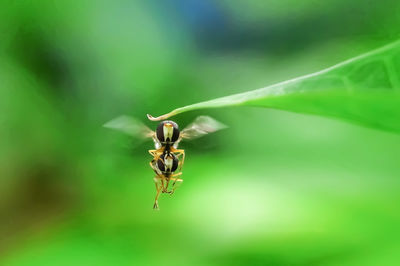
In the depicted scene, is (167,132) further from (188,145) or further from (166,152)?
(188,145)

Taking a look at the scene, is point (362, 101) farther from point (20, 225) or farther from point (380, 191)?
point (20, 225)

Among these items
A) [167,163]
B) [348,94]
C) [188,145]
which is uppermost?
[188,145]

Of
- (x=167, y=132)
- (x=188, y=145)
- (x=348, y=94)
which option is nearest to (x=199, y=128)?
(x=167, y=132)

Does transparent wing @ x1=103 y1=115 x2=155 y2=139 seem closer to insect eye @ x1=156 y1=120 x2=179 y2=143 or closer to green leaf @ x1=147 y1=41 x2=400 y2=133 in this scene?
insect eye @ x1=156 y1=120 x2=179 y2=143

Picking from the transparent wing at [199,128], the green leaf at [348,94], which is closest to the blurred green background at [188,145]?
the transparent wing at [199,128]

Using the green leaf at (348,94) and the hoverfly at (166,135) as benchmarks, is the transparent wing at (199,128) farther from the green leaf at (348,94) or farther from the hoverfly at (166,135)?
the green leaf at (348,94)

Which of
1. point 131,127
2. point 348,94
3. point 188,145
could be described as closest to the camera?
point 348,94
